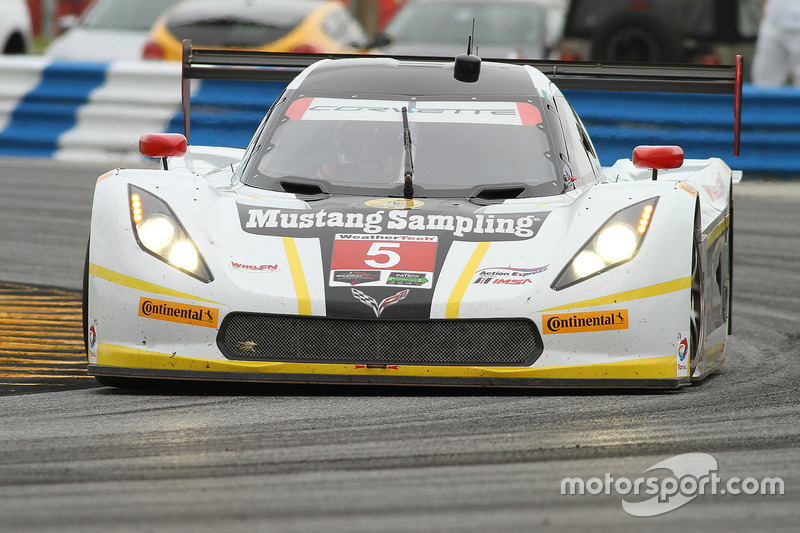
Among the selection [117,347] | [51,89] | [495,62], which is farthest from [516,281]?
[51,89]

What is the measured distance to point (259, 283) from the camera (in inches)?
220

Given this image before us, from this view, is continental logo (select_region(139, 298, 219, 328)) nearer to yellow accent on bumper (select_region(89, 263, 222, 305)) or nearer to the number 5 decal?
yellow accent on bumper (select_region(89, 263, 222, 305))

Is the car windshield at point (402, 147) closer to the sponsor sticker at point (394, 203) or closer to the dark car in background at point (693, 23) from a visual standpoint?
the sponsor sticker at point (394, 203)

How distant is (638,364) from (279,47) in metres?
10.7

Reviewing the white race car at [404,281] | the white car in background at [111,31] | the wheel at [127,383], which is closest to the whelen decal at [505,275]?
the white race car at [404,281]

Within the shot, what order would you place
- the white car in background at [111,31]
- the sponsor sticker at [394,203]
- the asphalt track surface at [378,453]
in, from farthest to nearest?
the white car in background at [111,31] → the sponsor sticker at [394,203] → the asphalt track surface at [378,453]

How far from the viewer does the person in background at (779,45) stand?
15195 mm

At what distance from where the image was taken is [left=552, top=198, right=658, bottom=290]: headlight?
5.61 m

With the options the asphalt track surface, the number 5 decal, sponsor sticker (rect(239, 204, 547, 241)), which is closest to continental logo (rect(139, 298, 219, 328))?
the asphalt track surface

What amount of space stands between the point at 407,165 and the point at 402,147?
0.15 meters

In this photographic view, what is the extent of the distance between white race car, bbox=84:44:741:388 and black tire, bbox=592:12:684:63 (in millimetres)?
9844

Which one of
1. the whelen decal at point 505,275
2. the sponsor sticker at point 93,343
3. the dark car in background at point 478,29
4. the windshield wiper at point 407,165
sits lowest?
the dark car in background at point 478,29

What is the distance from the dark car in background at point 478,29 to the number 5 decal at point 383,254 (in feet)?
34.2

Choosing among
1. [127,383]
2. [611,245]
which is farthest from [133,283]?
[611,245]
